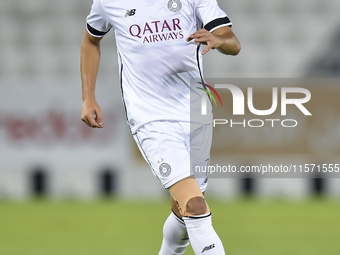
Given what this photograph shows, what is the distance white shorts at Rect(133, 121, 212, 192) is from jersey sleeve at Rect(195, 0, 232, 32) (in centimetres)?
52

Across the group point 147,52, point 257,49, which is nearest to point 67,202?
point 257,49

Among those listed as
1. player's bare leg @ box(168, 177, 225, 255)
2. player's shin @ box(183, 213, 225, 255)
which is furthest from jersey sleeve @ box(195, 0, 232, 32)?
player's shin @ box(183, 213, 225, 255)

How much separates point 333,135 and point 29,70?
207 inches

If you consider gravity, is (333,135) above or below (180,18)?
below

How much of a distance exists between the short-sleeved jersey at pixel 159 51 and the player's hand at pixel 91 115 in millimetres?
161

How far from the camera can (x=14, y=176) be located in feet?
29.7

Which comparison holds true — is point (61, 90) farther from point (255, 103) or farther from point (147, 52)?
point (147, 52)

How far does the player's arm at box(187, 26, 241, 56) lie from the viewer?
8.97 feet

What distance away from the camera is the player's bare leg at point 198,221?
2.92 metres

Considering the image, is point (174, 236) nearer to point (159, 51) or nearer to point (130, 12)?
point (159, 51)

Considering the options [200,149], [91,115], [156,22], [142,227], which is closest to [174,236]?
[200,149]

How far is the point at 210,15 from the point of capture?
3121 millimetres

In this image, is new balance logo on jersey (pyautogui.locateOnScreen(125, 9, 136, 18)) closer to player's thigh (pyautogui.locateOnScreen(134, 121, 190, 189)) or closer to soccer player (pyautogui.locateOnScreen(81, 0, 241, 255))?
soccer player (pyautogui.locateOnScreen(81, 0, 241, 255))

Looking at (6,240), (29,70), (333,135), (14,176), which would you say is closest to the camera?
(6,240)
